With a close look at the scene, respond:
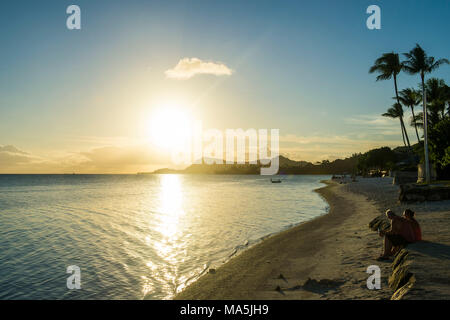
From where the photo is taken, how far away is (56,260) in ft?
48.1

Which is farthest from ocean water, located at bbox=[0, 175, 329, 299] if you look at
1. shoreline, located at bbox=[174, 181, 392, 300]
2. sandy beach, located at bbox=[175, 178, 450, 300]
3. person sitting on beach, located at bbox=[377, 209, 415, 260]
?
person sitting on beach, located at bbox=[377, 209, 415, 260]

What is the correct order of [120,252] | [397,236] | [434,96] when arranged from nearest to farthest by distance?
[397,236] → [120,252] → [434,96]

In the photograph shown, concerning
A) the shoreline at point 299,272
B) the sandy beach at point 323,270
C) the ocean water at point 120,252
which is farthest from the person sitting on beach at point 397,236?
the ocean water at point 120,252

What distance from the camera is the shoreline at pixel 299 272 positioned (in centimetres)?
834

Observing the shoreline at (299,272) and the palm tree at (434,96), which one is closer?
the shoreline at (299,272)

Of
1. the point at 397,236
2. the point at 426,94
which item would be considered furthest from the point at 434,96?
the point at 397,236

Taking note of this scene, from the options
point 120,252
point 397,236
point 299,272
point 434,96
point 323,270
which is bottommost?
point 120,252

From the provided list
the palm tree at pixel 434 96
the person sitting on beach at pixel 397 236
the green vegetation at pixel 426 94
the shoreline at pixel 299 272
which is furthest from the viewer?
the palm tree at pixel 434 96

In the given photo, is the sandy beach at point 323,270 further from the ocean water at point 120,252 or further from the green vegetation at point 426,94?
the green vegetation at point 426,94

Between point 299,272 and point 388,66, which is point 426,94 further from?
point 299,272

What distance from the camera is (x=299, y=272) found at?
10.3 metres

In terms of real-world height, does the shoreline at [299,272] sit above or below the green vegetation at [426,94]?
below
